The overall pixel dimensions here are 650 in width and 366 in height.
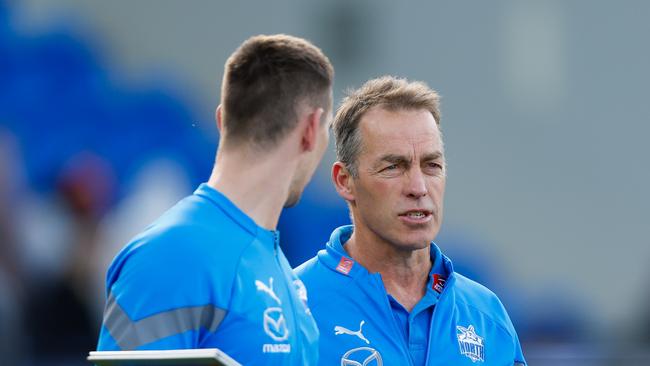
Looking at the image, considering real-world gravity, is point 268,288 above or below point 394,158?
below

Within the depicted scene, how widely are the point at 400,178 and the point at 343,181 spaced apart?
0.23 metres

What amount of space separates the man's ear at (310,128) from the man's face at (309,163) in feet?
0.05

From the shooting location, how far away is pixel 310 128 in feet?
8.34

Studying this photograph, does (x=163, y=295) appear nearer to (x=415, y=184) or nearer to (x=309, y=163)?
(x=309, y=163)

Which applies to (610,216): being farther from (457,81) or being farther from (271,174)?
(271,174)

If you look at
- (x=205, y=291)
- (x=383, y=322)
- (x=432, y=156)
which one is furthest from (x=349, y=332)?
(x=205, y=291)

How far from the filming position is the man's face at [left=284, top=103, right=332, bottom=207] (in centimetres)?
257

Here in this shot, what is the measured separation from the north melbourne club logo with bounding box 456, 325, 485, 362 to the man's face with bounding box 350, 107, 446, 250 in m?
0.29

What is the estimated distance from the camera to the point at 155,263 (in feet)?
7.33

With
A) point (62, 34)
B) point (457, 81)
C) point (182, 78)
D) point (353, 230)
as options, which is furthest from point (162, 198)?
point (457, 81)

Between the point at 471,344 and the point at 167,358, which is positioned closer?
the point at 167,358

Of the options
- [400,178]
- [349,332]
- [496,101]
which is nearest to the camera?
[349,332]

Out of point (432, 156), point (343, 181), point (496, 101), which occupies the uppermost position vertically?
point (496, 101)

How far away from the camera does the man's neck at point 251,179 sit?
247cm
